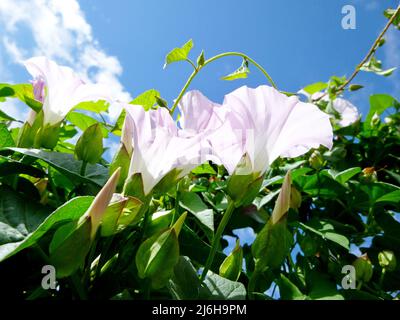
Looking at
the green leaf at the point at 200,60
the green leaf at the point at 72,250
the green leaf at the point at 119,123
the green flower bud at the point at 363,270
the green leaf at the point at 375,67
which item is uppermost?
the green leaf at the point at 375,67

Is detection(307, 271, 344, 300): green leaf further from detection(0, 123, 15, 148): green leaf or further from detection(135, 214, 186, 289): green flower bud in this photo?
detection(0, 123, 15, 148): green leaf

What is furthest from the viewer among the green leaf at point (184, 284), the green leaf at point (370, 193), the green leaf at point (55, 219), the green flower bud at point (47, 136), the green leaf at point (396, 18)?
the green leaf at point (396, 18)

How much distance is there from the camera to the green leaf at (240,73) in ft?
2.10

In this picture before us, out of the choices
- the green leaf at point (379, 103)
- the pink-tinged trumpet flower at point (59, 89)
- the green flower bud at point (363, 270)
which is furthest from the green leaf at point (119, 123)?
the green leaf at point (379, 103)

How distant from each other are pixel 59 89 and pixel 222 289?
0.34 m

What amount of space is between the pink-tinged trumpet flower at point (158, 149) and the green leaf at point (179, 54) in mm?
221

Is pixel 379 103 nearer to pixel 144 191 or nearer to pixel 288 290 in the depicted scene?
pixel 288 290

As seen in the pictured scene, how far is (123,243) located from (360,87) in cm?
99

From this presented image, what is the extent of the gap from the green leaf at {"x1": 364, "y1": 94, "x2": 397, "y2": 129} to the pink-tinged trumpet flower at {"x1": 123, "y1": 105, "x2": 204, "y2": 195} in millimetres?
1106

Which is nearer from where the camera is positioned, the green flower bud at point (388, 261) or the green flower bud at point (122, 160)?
the green flower bud at point (122, 160)

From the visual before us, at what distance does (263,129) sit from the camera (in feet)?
1.49

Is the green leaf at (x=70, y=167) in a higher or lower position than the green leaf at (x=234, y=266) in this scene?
higher

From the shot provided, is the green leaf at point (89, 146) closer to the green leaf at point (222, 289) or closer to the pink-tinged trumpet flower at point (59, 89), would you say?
the pink-tinged trumpet flower at point (59, 89)
